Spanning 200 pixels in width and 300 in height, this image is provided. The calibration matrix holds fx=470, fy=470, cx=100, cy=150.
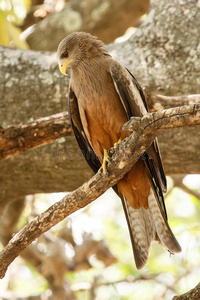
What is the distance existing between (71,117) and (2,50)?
143 centimetres

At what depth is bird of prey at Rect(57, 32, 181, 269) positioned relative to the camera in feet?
12.9

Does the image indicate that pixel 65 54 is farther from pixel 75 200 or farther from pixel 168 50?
pixel 75 200

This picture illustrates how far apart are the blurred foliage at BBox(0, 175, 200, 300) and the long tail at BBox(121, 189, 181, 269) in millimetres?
1929

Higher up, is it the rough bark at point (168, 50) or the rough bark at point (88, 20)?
the rough bark at point (88, 20)

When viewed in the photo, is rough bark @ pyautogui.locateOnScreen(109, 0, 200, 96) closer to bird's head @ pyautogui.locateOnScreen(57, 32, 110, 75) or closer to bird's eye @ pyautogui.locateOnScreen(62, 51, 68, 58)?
bird's head @ pyautogui.locateOnScreen(57, 32, 110, 75)

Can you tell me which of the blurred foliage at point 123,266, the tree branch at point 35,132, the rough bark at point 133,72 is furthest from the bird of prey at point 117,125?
the blurred foliage at point 123,266

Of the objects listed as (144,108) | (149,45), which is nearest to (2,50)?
(149,45)

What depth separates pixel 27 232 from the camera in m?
3.28

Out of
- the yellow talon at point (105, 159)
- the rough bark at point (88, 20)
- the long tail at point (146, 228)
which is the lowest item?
the long tail at point (146, 228)

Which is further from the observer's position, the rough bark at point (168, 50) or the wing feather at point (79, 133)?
the rough bark at point (168, 50)

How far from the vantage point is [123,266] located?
680cm

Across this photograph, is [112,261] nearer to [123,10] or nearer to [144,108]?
[144,108]

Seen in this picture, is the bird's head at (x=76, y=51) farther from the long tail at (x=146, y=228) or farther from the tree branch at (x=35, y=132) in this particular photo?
the long tail at (x=146, y=228)

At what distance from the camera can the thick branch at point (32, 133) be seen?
164 inches
